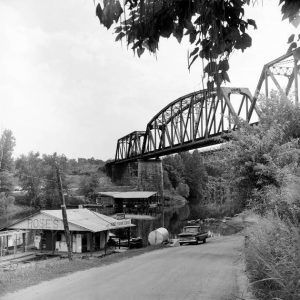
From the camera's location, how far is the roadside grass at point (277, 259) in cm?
716

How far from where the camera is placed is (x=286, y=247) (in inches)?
309

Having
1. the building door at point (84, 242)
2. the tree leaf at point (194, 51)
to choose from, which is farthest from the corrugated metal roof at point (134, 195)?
the tree leaf at point (194, 51)

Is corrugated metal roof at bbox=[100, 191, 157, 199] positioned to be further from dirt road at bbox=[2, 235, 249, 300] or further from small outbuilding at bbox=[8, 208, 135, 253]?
dirt road at bbox=[2, 235, 249, 300]

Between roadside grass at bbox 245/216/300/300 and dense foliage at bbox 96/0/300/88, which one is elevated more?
dense foliage at bbox 96/0/300/88

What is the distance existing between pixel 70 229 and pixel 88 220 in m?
2.93

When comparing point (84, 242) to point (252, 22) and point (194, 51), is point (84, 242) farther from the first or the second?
point (252, 22)

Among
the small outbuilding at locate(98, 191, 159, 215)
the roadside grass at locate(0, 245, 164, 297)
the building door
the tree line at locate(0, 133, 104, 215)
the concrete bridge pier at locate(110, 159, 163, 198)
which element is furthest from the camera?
the concrete bridge pier at locate(110, 159, 163, 198)

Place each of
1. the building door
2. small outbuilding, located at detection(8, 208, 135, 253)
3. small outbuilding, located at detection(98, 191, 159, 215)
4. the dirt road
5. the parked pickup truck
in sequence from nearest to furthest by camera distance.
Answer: the dirt road
small outbuilding, located at detection(8, 208, 135, 253)
the building door
the parked pickup truck
small outbuilding, located at detection(98, 191, 159, 215)

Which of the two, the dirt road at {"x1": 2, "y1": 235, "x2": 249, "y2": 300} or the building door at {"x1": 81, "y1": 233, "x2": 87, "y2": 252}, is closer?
the dirt road at {"x1": 2, "y1": 235, "x2": 249, "y2": 300}

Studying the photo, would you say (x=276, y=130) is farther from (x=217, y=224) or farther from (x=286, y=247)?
(x=217, y=224)

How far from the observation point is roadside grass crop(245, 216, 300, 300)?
716 cm

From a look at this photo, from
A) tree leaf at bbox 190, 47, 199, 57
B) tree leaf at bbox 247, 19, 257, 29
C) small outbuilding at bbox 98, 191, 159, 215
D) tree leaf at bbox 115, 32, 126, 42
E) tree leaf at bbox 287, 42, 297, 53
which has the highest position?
small outbuilding at bbox 98, 191, 159, 215

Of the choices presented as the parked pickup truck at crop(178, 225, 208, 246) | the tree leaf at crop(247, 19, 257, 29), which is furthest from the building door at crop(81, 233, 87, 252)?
the tree leaf at crop(247, 19, 257, 29)

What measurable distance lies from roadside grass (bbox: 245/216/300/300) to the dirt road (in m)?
3.01
